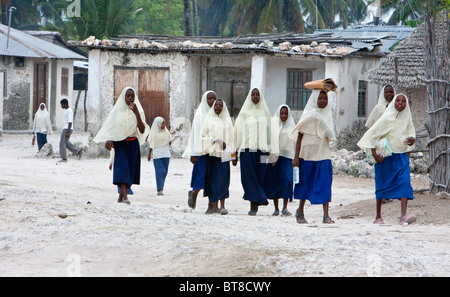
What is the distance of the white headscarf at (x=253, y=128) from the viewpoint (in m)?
9.05

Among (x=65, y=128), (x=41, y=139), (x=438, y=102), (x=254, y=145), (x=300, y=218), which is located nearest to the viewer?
(x=300, y=218)

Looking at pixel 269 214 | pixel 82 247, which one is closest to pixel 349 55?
pixel 269 214

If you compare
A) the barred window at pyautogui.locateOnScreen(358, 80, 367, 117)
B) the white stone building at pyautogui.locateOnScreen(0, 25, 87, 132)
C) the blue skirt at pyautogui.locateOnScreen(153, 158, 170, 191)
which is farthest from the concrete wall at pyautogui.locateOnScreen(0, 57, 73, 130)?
the blue skirt at pyautogui.locateOnScreen(153, 158, 170, 191)

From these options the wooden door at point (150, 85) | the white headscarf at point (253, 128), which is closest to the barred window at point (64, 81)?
the wooden door at point (150, 85)

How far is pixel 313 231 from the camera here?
23.5 feet

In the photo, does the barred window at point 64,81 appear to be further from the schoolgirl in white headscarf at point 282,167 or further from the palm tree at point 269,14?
the schoolgirl in white headscarf at point 282,167

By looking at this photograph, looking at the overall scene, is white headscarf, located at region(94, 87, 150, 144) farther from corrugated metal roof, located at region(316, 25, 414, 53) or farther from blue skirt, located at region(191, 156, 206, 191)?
corrugated metal roof, located at region(316, 25, 414, 53)

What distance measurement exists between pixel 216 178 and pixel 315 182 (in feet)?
4.54

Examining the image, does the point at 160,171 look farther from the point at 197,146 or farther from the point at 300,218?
the point at 300,218

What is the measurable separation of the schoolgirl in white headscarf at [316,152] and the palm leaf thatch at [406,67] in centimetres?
880

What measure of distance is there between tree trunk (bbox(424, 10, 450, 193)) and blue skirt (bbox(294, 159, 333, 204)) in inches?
80.7

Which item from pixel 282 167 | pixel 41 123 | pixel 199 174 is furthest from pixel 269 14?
pixel 199 174

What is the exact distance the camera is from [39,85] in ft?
86.5
